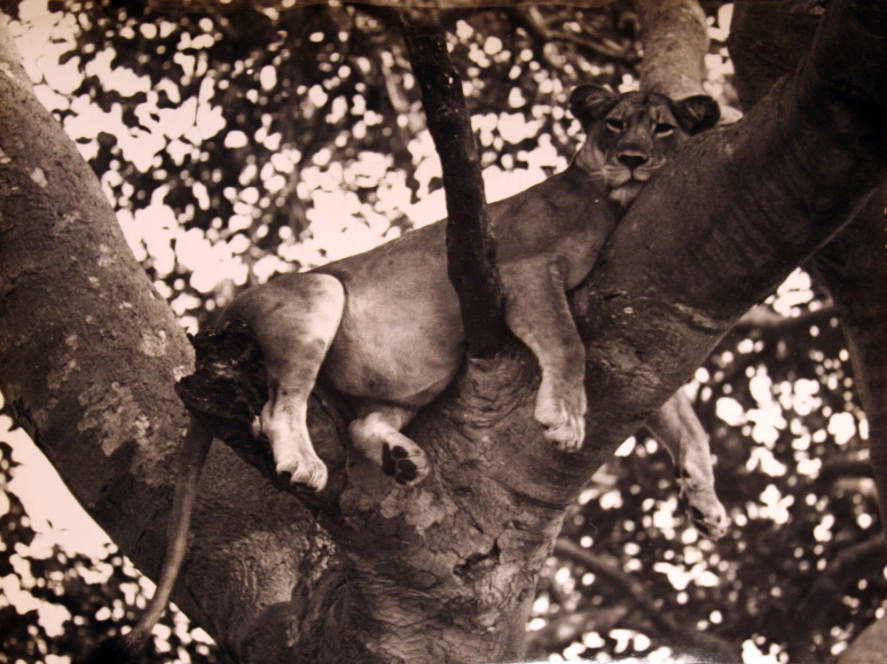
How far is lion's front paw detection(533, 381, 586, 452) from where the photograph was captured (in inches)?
52.6

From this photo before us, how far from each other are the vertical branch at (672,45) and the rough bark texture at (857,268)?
0.11 metres

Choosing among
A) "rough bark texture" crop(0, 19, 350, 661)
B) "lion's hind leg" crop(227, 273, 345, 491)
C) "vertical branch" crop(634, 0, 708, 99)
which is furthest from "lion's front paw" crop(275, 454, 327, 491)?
"vertical branch" crop(634, 0, 708, 99)

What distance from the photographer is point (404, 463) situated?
137cm

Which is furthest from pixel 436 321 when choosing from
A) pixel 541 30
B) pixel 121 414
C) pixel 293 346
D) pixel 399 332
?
pixel 541 30

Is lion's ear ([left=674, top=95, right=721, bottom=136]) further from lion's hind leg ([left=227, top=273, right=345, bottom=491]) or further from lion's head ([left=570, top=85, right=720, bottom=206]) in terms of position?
lion's hind leg ([left=227, top=273, right=345, bottom=491])

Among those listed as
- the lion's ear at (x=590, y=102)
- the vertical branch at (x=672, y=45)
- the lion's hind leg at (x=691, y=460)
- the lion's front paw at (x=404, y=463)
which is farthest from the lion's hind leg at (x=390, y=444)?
the vertical branch at (x=672, y=45)

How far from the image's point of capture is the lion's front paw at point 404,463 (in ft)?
4.50

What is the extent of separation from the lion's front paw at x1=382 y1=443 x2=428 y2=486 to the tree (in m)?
0.03

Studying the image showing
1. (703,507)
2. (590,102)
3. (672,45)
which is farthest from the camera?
(672,45)

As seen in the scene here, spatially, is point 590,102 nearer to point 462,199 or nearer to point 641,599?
point 462,199

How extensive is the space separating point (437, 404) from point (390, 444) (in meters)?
0.12

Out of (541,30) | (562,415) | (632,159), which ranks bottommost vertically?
(562,415)

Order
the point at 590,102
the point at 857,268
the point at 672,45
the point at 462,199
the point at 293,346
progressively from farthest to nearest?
1. the point at 672,45
2. the point at 857,268
3. the point at 590,102
4. the point at 293,346
5. the point at 462,199

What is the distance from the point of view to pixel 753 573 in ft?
5.62
